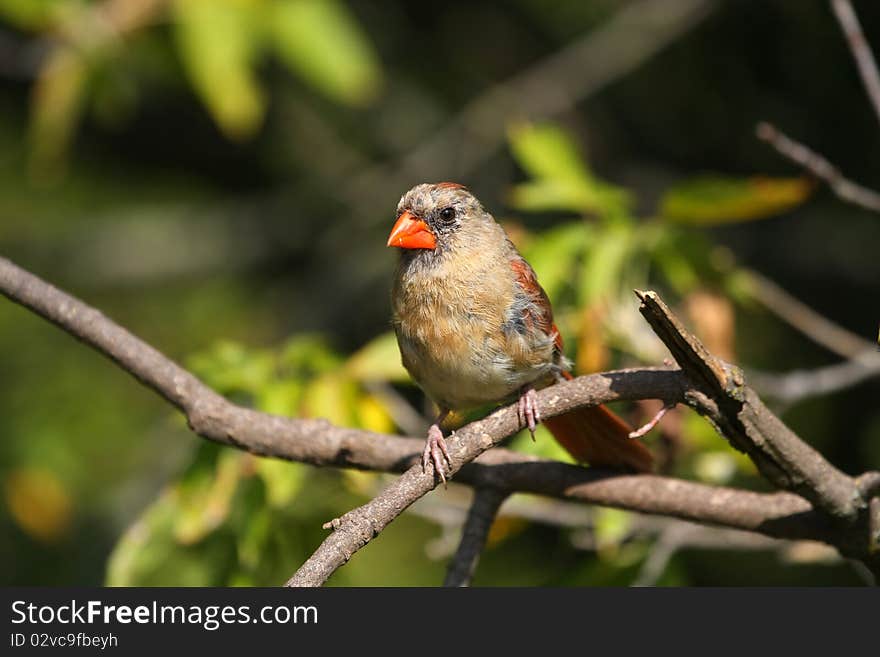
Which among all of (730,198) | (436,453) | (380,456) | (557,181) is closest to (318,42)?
(557,181)

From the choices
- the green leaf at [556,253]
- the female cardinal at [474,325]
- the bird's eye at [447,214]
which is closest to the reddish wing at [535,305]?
the female cardinal at [474,325]

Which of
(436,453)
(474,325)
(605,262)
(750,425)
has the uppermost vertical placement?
(605,262)

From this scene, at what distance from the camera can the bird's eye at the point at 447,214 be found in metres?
3.51

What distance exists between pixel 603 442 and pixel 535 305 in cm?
48

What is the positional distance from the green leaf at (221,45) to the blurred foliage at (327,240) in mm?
11

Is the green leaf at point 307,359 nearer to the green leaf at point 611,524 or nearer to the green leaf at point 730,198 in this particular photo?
the green leaf at point 611,524

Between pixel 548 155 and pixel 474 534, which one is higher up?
pixel 548 155

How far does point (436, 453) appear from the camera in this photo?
2.65 m

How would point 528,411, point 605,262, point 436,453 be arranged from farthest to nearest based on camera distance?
point 605,262
point 528,411
point 436,453

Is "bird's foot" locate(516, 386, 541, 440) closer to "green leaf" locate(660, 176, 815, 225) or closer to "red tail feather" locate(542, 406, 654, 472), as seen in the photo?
"red tail feather" locate(542, 406, 654, 472)

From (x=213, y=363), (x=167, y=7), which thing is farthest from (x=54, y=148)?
(x=213, y=363)

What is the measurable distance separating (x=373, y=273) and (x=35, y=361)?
2.06 meters

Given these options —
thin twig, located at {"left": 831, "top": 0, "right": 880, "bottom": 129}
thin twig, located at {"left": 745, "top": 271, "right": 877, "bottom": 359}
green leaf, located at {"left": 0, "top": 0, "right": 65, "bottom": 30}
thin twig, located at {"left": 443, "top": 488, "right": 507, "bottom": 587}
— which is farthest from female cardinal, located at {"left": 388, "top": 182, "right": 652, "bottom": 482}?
green leaf, located at {"left": 0, "top": 0, "right": 65, "bottom": 30}

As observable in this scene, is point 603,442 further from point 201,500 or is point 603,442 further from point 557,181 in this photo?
point 201,500
